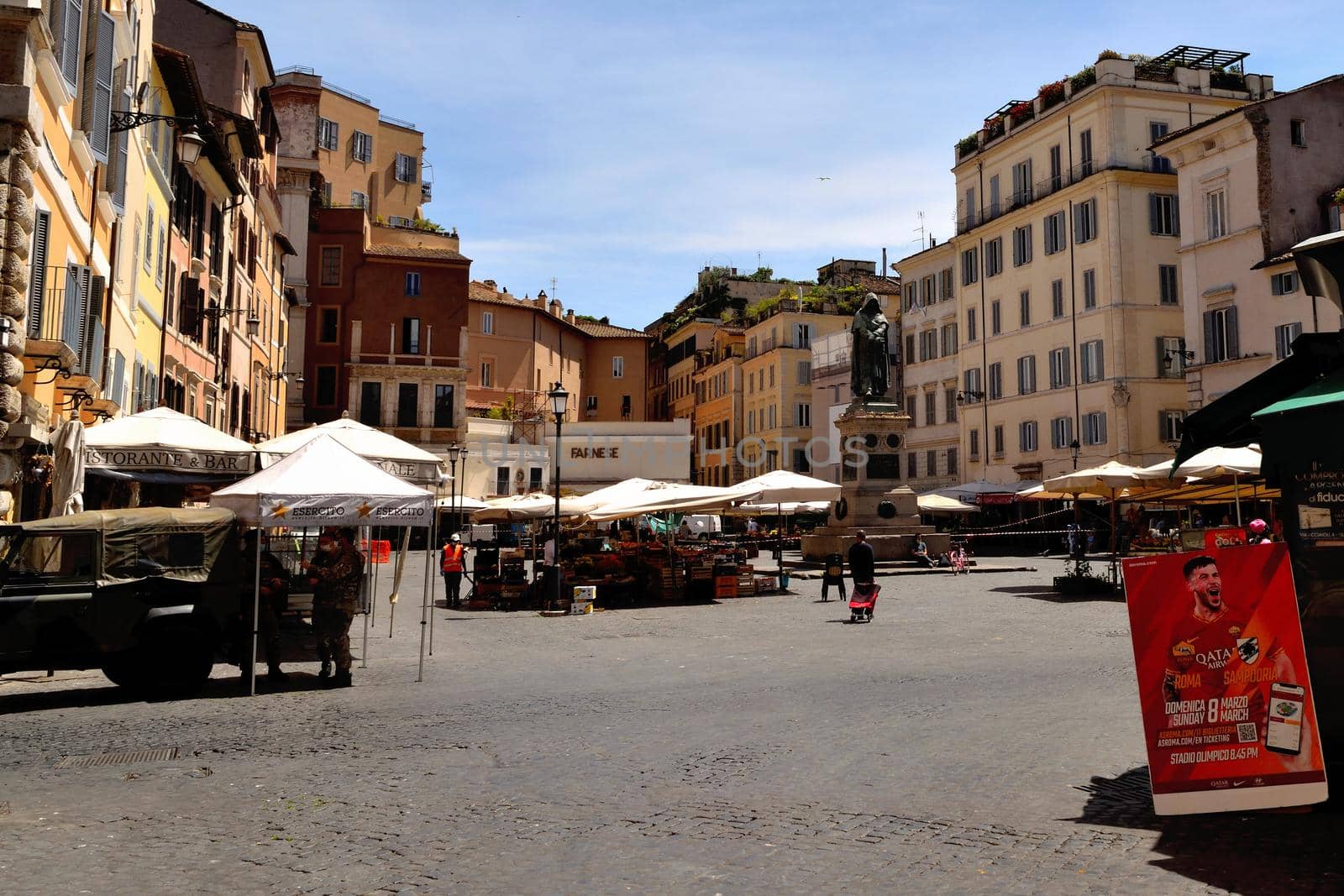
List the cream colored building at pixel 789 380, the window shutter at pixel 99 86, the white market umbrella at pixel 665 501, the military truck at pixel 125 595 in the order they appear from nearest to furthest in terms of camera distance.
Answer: the military truck at pixel 125 595, the window shutter at pixel 99 86, the white market umbrella at pixel 665 501, the cream colored building at pixel 789 380

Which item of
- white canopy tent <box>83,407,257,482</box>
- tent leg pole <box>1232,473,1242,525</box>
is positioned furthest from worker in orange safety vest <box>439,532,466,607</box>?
tent leg pole <box>1232,473,1242,525</box>

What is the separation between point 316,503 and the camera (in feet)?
39.2

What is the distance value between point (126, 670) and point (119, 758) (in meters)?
3.22

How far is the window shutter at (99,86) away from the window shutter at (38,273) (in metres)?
2.72

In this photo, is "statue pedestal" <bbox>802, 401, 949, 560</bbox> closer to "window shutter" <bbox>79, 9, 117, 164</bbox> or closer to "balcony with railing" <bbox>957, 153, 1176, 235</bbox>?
"window shutter" <bbox>79, 9, 117, 164</bbox>

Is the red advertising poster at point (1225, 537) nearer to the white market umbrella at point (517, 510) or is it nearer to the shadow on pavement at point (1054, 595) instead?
the shadow on pavement at point (1054, 595)

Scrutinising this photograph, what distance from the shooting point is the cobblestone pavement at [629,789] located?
5.45 metres

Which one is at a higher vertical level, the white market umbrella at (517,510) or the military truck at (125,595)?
the white market umbrella at (517,510)

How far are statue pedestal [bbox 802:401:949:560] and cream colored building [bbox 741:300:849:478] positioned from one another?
4093cm

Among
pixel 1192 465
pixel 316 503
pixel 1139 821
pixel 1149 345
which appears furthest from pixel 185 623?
pixel 1149 345

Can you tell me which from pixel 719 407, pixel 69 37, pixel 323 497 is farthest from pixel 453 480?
pixel 719 407

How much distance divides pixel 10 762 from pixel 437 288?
188 feet

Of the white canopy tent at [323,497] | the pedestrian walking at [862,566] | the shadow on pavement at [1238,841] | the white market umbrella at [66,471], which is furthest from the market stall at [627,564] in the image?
the shadow on pavement at [1238,841]

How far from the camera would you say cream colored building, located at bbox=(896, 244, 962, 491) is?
5756cm
